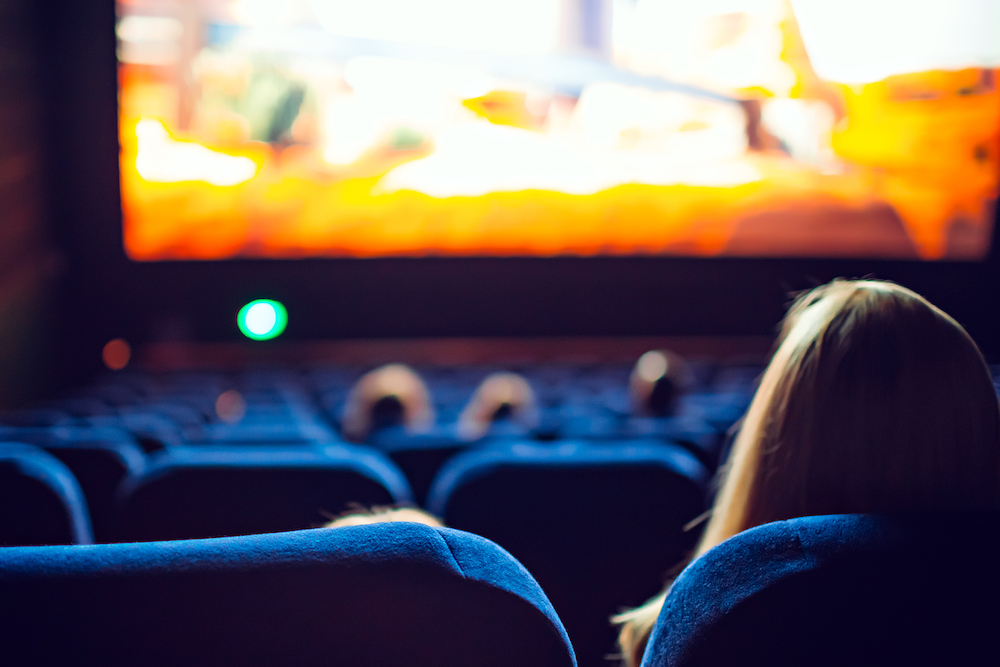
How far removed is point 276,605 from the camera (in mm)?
495

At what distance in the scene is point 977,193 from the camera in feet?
17.9

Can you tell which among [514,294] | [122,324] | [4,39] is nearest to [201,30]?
[4,39]

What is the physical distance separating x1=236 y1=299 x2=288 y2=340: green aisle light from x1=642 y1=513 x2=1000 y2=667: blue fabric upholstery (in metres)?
5.50

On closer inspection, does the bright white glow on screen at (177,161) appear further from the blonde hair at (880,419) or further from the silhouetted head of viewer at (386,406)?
the blonde hair at (880,419)

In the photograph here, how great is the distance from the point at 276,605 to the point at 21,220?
Answer: 16.9ft

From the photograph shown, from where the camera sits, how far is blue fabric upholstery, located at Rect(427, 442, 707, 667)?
52.7 inches

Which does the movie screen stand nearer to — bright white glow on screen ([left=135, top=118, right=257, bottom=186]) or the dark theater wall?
bright white glow on screen ([left=135, top=118, right=257, bottom=186])

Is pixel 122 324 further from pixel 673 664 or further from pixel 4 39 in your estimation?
pixel 673 664

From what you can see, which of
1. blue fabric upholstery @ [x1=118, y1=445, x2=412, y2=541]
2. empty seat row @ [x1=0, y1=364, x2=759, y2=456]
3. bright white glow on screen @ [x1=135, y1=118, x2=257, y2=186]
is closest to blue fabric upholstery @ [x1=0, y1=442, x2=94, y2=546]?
blue fabric upholstery @ [x1=118, y1=445, x2=412, y2=541]

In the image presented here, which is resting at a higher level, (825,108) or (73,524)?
(825,108)

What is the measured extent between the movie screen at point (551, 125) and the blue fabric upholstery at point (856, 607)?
5.04 m

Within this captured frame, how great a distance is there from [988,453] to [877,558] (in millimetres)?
350

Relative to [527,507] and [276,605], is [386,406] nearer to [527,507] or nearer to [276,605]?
[527,507]

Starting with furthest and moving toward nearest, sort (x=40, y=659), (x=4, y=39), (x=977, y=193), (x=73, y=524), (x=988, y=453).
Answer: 1. (x=977, y=193)
2. (x=4, y=39)
3. (x=73, y=524)
4. (x=988, y=453)
5. (x=40, y=659)
